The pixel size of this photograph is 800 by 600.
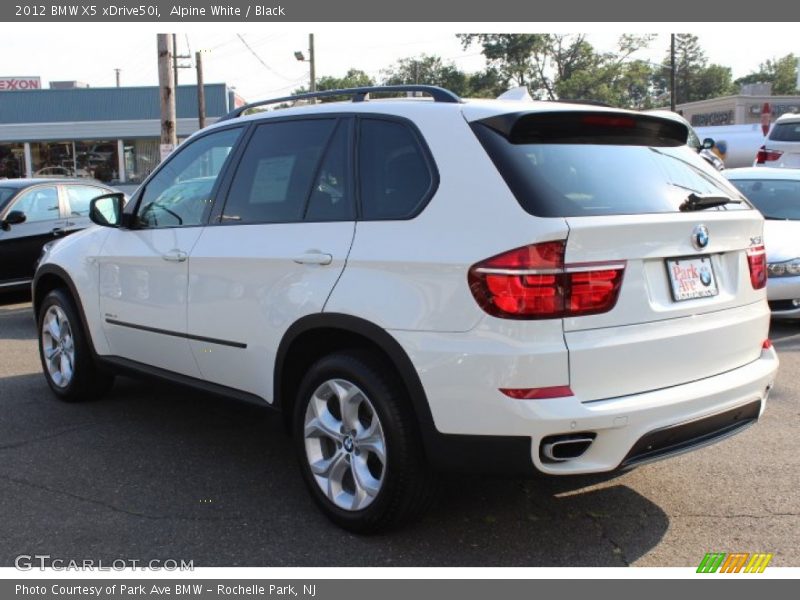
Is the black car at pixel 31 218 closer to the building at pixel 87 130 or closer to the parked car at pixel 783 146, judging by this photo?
the parked car at pixel 783 146

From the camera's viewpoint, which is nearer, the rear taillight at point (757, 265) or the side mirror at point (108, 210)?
the rear taillight at point (757, 265)

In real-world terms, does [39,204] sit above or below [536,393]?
above

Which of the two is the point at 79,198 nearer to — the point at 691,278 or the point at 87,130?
the point at 691,278

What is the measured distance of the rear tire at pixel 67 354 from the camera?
543 centimetres

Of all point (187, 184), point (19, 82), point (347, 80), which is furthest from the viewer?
point (347, 80)

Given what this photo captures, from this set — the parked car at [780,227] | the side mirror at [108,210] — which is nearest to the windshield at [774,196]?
the parked car at [780,227]

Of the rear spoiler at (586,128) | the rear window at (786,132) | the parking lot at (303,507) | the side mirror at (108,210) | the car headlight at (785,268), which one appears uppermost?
the rear window at (786,132)

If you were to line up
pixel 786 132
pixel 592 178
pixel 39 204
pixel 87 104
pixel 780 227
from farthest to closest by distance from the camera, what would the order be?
pixel 87 104 < pixel 786 132 < pixel 39 204 < pixel 780 227 < pixel 592 178

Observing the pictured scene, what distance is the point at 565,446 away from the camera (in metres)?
2.97

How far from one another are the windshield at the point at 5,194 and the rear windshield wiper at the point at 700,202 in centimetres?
887

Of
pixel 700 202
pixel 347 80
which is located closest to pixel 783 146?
pixel 700 202

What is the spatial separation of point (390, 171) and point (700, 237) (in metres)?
1.32

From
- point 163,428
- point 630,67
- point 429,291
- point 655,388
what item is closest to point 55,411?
point 163,428
